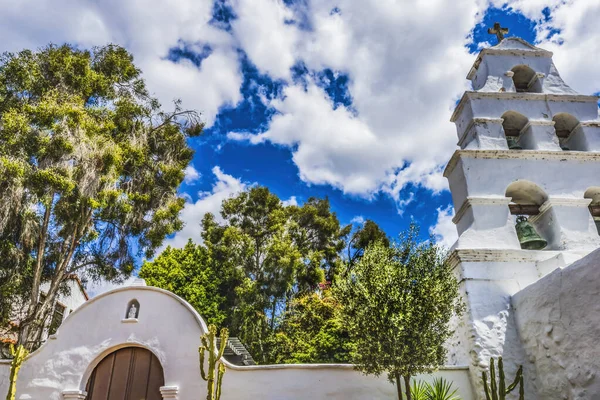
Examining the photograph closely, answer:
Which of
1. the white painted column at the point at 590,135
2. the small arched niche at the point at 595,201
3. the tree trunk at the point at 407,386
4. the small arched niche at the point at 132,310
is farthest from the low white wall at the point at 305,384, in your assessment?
the white painted column at the point at 590,135

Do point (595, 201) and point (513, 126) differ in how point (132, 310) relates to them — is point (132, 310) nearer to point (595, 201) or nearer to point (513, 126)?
point (513, 126)

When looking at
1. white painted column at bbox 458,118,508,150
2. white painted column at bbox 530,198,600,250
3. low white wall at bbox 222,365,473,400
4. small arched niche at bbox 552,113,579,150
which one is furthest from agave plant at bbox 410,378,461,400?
small arched niche at bbox 552,113,579,150

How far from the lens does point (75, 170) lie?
12398mm

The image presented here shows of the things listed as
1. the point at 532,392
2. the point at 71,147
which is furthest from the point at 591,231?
the point at 71,147

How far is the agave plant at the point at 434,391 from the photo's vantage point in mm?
7680

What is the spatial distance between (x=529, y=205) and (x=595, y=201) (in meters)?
1.71

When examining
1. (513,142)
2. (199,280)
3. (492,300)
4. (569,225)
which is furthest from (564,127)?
(199,280)

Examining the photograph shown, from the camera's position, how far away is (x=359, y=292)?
8.14 meters

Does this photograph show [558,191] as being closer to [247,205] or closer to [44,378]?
[44,378]

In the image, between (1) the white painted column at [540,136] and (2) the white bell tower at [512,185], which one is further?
(1) the white painted column at [540,136]

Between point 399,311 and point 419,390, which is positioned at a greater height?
point 399,311

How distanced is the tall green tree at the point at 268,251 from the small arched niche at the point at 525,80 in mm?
10382

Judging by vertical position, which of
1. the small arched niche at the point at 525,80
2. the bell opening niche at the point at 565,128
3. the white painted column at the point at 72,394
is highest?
the small arched niche at the point at 525,80

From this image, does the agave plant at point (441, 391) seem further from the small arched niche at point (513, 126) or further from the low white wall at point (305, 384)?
the small arched niche at point (513, 126)
